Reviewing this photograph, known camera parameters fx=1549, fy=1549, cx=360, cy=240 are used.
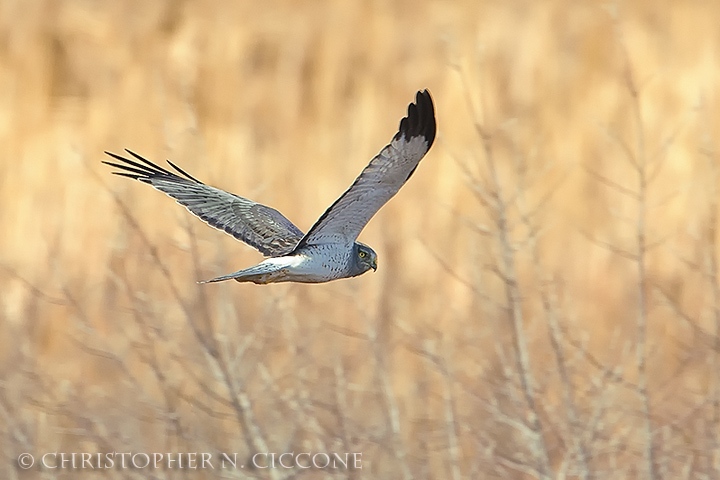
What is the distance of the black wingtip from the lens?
5430mm

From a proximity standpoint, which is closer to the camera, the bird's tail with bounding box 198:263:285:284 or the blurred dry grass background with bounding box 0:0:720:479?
the bird's tail with bounding box 198:263:285:284

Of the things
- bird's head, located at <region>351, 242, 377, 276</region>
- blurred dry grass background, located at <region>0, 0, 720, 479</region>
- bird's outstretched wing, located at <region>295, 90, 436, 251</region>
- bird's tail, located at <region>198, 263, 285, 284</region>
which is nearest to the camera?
bird's tail, located at <region>198, 263, 285, 284</region>

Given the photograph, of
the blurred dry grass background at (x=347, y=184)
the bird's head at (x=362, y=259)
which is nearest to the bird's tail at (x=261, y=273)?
the bird's head at (x=362, y=259)

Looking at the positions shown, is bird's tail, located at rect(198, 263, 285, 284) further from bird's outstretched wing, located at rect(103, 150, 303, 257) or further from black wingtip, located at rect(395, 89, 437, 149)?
black wingtip, located at rect(395, 89, 437, 149)

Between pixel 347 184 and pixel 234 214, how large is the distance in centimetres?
325

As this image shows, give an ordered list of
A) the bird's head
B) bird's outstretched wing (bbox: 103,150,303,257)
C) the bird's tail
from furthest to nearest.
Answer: bird's outstretched wing (bbox: 103,150,303,257) < the bird's head < the bird's tail

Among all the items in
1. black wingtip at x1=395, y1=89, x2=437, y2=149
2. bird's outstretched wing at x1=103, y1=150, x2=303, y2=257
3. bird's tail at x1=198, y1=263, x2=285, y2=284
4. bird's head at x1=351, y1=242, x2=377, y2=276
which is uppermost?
black wingtip at x1=395, y1=89, x2=437, y2=149

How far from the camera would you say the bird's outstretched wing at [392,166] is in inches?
214

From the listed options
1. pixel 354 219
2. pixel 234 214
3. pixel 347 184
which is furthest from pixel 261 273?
pixel 347 184

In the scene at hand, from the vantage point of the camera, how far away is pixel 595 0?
1181cm

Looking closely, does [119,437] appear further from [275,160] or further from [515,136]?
[275,160]

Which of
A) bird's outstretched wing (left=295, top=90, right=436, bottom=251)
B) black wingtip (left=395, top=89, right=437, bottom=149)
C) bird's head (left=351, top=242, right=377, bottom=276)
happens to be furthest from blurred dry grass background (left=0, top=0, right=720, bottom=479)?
black wingtip (left=395, top=89, right=437, bottom=149)

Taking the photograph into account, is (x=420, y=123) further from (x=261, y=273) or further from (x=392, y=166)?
(x=261, y=273)

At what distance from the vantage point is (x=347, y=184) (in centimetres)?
945
